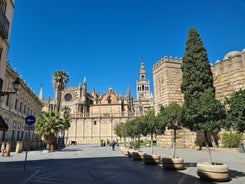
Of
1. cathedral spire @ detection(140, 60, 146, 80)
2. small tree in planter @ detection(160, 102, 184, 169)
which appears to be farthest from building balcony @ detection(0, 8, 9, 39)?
cathedral spire @ detection(140, 60, 146, 80)

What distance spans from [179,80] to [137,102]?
2673 inches

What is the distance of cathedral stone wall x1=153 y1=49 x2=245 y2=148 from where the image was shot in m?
20.2

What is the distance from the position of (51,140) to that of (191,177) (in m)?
23.6

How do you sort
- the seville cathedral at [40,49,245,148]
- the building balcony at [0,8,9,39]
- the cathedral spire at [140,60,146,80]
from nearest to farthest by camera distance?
the building balcony at [0,8,9,39], the seville cathedral at [40,49,245,148], the cathedral spire at [140,60,146,80]

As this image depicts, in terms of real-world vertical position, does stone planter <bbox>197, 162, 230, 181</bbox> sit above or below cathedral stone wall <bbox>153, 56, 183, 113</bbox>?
below

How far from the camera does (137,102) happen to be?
94312 mm

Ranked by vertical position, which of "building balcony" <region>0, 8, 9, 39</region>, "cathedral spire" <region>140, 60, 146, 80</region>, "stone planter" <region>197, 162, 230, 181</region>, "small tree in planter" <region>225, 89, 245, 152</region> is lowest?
"stone planter" <region>197, 162, 230, 181</region>

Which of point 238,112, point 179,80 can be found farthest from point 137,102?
point 238,112

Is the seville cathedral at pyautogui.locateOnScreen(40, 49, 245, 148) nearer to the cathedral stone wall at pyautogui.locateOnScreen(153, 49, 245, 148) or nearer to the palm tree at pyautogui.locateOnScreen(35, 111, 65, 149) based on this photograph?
the cathedral stone wall at pyautogui.locateOnScreen(153, 49, 245, 148)

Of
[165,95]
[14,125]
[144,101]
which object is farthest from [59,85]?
[144,101]

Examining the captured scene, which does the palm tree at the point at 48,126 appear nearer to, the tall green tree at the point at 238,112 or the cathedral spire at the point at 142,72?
the tall green tree at the point at 238,112

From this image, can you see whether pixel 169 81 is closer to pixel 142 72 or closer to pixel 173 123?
pixel 173 123

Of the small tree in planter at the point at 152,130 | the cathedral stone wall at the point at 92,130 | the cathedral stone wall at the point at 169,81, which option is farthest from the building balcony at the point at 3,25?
the cathedral stone wall at the point at 92,130

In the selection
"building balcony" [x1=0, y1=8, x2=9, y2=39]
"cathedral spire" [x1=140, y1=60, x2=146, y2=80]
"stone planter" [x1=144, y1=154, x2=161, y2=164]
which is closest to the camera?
"building balcony" [x1=0, y1=8, x2=9, y2=39]
